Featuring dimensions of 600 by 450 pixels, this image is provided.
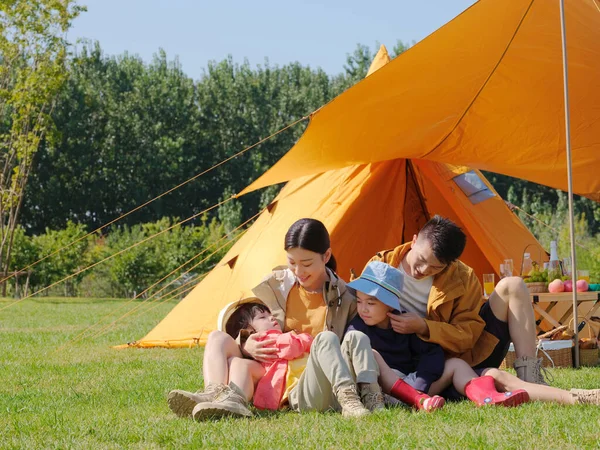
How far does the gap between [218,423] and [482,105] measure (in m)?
3.59

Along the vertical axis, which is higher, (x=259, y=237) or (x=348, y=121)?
(x=348, y=121)

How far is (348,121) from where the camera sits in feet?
18.9

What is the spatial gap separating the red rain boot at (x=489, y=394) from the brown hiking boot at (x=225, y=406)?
2.84 feet

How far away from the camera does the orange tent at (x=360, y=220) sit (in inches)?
281

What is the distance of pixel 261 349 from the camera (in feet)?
12.0

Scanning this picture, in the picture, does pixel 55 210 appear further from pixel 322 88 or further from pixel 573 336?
pixel 573 336

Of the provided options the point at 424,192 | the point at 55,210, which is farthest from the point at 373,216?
the point at 55,210

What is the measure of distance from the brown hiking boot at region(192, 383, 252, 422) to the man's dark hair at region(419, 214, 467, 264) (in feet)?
3.11

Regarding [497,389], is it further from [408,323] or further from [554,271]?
[554,271]

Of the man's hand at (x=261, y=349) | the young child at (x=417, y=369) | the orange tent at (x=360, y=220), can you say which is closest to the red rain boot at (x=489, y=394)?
the young child at (x=417, y=369)

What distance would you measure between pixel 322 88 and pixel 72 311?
66.4 feet

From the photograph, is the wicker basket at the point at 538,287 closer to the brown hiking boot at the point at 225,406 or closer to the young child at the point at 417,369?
the young child at the point at 417,369

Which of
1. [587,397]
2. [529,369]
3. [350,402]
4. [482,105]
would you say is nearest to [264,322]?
[350,402]

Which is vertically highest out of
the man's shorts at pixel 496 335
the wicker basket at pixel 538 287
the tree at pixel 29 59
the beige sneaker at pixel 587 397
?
the tree at pixel 29 59
